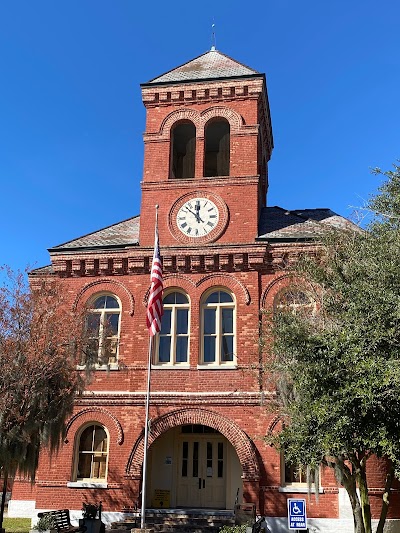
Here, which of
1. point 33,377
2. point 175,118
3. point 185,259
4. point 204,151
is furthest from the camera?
point 175,118

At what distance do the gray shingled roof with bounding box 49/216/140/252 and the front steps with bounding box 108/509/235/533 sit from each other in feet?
29.1

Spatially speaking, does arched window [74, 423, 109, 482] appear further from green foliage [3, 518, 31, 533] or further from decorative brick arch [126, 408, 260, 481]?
green foliage [3, 518, 31, 533]

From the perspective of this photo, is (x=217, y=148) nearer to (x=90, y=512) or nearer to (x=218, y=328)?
(x=218, y=328)

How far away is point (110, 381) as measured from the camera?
784 inches

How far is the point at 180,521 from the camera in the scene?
59.7 ft

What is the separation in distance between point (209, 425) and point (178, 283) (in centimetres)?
476

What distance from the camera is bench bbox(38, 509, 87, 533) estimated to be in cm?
1605

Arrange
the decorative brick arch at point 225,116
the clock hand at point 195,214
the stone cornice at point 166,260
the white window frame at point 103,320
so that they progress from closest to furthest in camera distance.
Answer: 1. the white window frame at point 103,320
2. the stone cornice at point 166,260
3. the clock hand at point 195,214
4. the decorative brick arch at point 225,116

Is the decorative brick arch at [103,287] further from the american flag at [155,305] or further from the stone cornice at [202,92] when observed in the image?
the stone cornice at [202,92]

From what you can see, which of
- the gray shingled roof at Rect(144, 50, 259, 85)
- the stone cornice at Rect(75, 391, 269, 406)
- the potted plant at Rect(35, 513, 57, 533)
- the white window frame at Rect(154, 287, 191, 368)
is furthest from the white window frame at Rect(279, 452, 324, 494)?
the gray shingled roof at Rect(144, 50, 259, 85)

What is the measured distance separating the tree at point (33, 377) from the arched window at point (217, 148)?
1053 centimetres

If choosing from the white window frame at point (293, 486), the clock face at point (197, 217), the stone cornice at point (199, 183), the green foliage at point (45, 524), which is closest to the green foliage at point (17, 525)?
the green foliage at point (45, 524)

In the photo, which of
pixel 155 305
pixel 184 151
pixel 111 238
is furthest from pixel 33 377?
pixel 184 151

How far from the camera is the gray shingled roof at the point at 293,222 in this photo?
2041cm
